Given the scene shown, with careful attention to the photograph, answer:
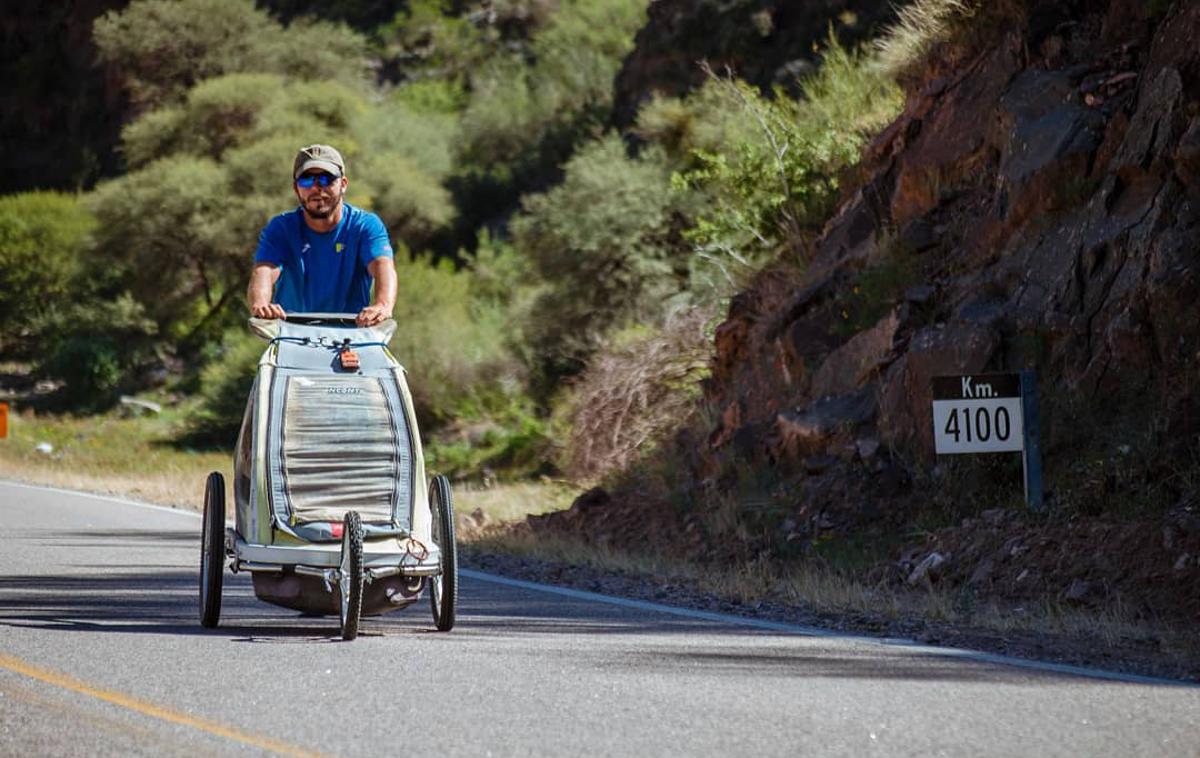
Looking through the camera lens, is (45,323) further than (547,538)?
Yes

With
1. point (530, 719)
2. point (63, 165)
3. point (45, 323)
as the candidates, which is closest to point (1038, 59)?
point (530, 719)

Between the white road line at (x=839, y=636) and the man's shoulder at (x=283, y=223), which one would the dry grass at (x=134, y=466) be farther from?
the man's shoulder at (x=283, y=223)

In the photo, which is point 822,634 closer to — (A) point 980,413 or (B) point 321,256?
(B) point 321,256

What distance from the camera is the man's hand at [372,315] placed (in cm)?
844

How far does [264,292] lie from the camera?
857 cm

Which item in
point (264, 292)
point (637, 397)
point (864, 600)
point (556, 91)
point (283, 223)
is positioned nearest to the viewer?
point (264, 292)

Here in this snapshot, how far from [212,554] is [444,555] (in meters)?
1.25

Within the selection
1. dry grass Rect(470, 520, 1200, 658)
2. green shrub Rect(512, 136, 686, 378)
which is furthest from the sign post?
green shrub Rect(512, 136, 686, 378)

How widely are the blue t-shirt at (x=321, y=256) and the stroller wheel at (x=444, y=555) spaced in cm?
121

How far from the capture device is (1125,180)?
13492 mm

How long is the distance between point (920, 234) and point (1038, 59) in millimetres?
2072

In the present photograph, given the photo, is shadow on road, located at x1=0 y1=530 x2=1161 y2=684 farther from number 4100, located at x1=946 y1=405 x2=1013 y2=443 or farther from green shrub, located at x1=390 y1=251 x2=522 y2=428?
green shrub, located at x1=390 y1=251 x2=522 y2=428

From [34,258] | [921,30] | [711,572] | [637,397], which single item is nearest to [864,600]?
[711,572]

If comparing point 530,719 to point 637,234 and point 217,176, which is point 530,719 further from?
point 217,176
